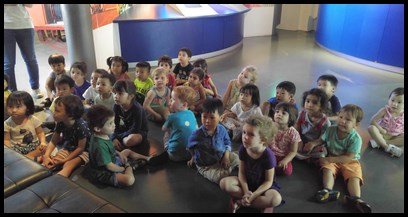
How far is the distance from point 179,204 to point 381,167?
5.54ft

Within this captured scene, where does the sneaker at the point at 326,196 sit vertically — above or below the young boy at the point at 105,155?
A: below

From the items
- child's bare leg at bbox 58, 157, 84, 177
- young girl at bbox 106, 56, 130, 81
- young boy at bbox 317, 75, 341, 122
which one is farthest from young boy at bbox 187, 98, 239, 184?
young girl at bbox 106, 56, 130, 81

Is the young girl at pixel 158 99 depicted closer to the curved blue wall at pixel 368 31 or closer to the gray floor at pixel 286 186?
the gray floor at pixel 286 186

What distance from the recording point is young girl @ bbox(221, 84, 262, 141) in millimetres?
2908

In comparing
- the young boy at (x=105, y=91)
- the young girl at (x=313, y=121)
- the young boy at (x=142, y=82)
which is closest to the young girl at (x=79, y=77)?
the young boy at (x=105, y=91)

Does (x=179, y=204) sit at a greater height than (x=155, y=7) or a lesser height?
lesser

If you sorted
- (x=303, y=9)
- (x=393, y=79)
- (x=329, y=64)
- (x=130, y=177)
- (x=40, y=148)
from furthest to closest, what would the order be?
(x=303, y=9), (x=329, y=64), (x=393, y=79), (x=40, y=148), (x=130, y=177)

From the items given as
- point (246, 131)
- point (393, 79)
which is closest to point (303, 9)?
point (393, 79)

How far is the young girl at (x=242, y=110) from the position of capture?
2.91 m

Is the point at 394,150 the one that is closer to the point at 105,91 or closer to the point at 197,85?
the point at 197,85

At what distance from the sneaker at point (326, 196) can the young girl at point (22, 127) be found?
2140 mm
